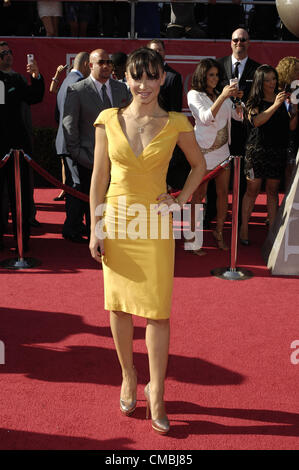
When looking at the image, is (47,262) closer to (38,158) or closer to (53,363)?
(53,363)

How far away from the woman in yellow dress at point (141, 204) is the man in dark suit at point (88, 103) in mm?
2985

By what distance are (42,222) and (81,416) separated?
14.9 ft

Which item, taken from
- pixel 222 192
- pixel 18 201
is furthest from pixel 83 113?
pixel 222 192

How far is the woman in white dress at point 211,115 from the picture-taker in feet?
18.6

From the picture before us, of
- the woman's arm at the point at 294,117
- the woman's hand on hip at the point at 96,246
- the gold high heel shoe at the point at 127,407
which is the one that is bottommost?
the gold high heel shoe at the point at 127,407

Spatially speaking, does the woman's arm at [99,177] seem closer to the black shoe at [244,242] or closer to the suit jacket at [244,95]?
the suit jacket at [244,95]

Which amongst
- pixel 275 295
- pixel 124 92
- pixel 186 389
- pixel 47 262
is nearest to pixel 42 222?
pixel 47 262

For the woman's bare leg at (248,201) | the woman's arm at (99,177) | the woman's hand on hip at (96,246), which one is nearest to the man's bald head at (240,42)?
the woman's bare leg at (248,201)

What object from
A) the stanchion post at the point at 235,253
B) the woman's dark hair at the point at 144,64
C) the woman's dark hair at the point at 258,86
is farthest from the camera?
the woman's dark hair at the point at 258,86

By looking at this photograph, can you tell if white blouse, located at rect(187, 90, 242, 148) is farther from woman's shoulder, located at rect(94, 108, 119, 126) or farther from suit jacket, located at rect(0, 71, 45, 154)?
woman's shoulder, located at rect(94, 108, 119, 126)

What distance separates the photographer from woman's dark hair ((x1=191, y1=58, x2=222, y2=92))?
5648mm

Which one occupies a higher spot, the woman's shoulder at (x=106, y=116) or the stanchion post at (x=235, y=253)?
the woman's shoulder at (x=106, y=116)

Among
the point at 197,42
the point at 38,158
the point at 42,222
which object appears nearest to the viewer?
the point at 42,222

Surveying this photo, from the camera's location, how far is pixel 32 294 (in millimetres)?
4938
